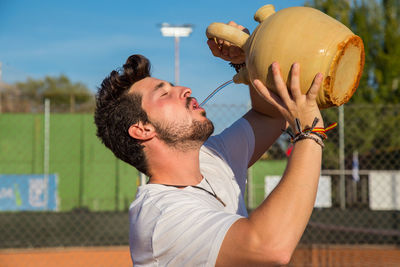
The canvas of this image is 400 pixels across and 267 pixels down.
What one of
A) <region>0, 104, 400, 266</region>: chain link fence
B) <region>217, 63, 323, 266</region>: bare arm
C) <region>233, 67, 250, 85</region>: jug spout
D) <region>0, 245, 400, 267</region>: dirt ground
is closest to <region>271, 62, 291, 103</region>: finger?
<region>217, 63, 323, 266</region>: bare arm

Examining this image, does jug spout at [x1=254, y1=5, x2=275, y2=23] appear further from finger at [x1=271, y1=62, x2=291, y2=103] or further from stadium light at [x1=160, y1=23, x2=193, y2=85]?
stadium light at [x1=160, y1=23, x2=193, y2=85]

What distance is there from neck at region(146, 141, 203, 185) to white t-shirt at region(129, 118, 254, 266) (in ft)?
0.22

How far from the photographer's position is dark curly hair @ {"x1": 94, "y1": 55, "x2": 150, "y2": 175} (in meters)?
2.00

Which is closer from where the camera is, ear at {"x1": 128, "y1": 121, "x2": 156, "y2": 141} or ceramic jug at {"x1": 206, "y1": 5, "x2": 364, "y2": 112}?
ceramic jug at {"x1": 206, "y1": 5, "x2": 364, "y2": 112}

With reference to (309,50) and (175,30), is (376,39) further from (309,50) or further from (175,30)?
(309,50)

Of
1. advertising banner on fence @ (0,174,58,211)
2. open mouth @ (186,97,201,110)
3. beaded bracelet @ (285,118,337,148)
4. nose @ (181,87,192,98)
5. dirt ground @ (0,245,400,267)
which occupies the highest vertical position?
nose @ (181,87,192,98)

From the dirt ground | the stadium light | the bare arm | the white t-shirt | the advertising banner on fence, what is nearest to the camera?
the bare arm

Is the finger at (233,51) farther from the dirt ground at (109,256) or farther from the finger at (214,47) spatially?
the dirt ground at (109,256)

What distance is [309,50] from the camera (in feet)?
4.88

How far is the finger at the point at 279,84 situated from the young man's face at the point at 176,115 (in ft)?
1.60

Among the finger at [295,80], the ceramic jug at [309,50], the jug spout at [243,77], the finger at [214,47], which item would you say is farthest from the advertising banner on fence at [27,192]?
the finger at [295,80]

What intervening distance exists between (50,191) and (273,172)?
776cm

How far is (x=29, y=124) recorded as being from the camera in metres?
14.7

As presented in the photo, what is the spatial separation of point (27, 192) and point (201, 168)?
12.8 m
